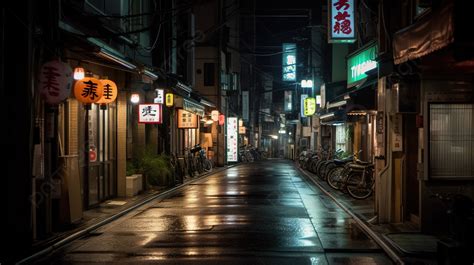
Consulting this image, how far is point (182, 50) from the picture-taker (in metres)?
35.0

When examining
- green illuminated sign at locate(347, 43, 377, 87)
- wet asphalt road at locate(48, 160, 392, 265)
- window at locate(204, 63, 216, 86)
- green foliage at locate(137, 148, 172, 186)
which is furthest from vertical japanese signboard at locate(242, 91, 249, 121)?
wet asphalt road at locate(48, 160, 392, 265)

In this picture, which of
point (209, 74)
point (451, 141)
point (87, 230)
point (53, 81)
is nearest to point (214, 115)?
point (209, 74)

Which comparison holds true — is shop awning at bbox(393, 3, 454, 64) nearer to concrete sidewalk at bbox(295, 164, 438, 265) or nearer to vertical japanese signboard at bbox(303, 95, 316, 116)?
concrete sidewalk at bbox(295, 164, 438, 265)

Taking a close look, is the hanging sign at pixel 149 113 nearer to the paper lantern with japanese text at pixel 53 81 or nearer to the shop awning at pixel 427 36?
the paper lantern with japanese text at pixel 53 81

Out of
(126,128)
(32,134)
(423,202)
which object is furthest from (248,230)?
(126,128)

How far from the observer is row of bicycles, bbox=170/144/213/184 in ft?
86.5

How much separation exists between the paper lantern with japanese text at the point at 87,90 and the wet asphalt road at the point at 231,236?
11.5ft

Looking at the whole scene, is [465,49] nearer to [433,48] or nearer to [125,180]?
[433,48]

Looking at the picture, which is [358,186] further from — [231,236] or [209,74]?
[209,74]

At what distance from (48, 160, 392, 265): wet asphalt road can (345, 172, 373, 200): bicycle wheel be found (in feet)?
3.10

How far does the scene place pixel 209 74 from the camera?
150ft

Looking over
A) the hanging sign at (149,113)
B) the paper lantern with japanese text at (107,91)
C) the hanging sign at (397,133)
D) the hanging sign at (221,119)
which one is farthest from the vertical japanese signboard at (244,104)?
the hanging sign at (397,133)

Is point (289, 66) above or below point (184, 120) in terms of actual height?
above

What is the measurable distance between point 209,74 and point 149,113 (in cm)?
2307
